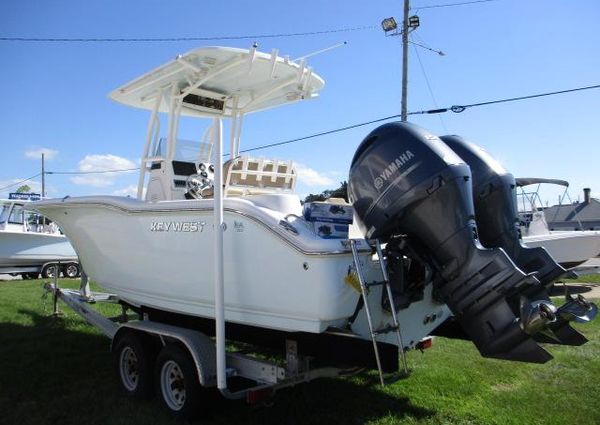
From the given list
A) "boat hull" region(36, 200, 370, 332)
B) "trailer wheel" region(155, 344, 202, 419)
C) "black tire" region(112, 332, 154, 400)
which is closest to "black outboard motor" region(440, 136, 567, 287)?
"boat hull" region(36, 200, 370, 332)

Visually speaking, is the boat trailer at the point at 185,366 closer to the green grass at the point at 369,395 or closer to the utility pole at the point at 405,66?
the green grass at the point at 369,395

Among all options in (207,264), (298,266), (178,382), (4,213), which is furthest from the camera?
(4,213)

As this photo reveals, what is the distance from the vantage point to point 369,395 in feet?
15.9

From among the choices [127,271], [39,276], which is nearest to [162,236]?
[127,271]

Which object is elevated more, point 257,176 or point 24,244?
point 257,176

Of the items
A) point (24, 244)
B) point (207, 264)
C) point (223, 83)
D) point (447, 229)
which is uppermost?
point (223, 83)

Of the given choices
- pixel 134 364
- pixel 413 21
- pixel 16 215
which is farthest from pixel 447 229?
pixel 16 215

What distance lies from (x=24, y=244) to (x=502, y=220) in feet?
52.4

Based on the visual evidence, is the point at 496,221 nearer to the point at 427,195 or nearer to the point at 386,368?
the point at 427,195

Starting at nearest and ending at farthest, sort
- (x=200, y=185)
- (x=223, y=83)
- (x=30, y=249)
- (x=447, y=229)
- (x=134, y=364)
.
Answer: (x=447, y=229), (x=200, y=185), (x=134, y=364), (x=223, y=83), (x=30, y=249)

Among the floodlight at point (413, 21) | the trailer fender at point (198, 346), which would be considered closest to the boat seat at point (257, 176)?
the trailer fender at point (198, 346)

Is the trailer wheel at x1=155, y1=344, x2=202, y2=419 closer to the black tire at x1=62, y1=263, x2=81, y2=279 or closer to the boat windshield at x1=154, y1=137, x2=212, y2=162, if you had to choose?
the boat windshield at x1=154, y1=137, x2=212, y2=162

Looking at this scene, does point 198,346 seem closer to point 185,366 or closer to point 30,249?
point 185,366

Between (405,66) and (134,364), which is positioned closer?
(134,364)
